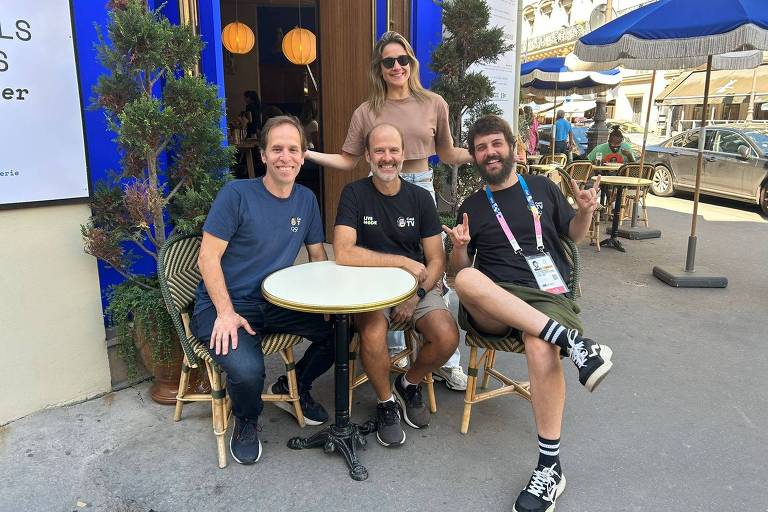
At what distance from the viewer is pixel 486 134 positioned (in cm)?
267

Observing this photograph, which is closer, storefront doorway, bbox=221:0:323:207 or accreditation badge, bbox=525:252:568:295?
accreditation badge, bbox=525:252:568:295

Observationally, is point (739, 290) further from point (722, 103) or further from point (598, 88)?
point (722, 103)

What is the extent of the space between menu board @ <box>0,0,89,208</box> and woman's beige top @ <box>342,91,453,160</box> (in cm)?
141

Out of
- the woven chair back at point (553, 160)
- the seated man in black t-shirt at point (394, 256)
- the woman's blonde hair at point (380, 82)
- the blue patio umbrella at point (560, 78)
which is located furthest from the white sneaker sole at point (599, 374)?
the blue patio umbrella at point (560, 78)

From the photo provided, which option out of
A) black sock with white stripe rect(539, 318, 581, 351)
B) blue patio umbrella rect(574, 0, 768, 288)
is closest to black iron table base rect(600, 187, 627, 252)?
blue patio umbrella rect(574, 0, 768, 288)

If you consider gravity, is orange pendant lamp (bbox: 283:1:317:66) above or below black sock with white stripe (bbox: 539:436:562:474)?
above

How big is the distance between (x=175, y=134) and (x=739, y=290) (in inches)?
192

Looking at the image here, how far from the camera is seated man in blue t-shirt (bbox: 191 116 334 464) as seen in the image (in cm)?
231

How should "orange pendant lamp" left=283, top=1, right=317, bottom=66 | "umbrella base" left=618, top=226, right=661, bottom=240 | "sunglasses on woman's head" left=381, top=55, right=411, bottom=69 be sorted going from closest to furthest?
"sunglasses on woman's head" left=381, top=55, right=411, bottom=69, "umbrella base" left=618, top=226, right=661, bottom=240, "orange pendant lamp" left=283, top=1, right=317, bottom=66

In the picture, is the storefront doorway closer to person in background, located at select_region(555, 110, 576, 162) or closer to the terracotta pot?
person in background, located at select_region(555, 110, 576, 162)

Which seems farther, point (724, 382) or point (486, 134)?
point (724, 382)

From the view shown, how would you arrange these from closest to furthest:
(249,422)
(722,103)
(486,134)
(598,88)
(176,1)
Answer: (249,422), (486,134), (176,1), (598,88), (722,103)

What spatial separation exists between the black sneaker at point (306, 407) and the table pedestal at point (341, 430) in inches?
7.3

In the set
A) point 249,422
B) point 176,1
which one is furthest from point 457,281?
point 176,1
